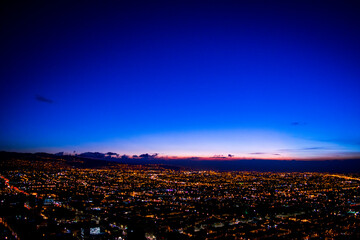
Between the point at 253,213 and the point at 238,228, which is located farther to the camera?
the point at 253,213

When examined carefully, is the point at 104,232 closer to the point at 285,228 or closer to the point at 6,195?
the point at 285,228

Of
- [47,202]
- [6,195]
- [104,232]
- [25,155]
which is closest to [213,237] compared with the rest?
[104,232]

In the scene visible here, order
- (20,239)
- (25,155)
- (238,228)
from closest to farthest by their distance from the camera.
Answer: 1. (20,239)
2. (238,228)
3. (25,155)

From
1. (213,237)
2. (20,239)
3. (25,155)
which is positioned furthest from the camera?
(25,155)

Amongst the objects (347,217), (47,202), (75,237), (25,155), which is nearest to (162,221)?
(75,237)

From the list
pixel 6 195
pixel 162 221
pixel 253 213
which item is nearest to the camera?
pixel 162 221

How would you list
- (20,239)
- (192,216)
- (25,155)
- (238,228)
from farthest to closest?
(25,155), (192,216), (238,228), (20,239)

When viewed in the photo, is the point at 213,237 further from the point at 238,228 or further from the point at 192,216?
the point at 192,216

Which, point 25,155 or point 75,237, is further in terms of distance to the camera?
point 25,155

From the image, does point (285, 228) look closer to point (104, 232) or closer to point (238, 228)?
point (238, 228)

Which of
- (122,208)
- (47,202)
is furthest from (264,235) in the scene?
(47,202)
